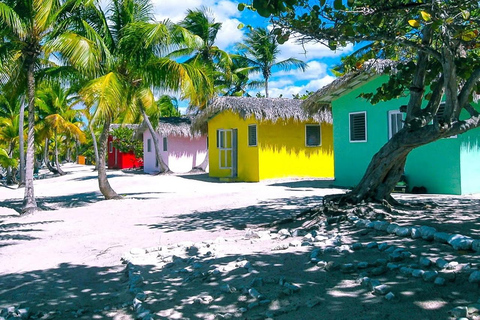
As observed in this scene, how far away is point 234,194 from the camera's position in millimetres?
13633

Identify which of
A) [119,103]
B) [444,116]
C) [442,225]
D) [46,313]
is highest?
[119,103]

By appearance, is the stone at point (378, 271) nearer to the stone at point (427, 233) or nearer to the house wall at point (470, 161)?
the stone at point (427, 233)

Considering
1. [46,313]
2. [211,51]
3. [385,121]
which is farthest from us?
[211,51]

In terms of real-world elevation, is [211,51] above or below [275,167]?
above

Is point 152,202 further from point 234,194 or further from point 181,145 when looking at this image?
point 181,145

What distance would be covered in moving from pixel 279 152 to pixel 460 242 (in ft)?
45.7

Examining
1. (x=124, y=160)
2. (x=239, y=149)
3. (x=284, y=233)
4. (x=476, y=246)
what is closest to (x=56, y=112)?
(x=124, y=160)

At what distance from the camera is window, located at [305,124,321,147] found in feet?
63.4

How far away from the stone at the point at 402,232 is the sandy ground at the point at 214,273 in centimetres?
8

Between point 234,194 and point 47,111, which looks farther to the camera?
point 47,111

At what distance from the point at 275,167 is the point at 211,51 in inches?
405

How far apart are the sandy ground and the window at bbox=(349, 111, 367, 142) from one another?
491 cm

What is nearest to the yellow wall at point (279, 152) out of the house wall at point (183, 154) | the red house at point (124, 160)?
the house wall at point (183, 154)

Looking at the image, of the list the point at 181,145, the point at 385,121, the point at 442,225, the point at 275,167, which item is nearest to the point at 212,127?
the point at 275,167
